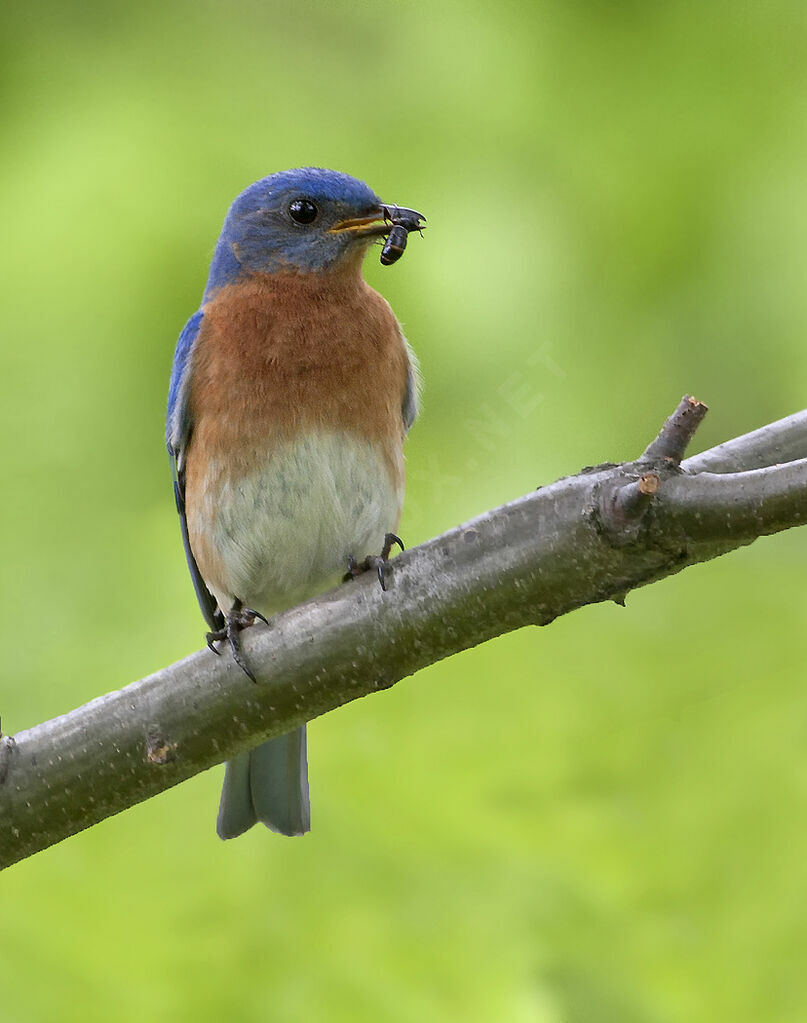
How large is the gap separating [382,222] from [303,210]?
0.37 m

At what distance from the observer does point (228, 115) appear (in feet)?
12.7

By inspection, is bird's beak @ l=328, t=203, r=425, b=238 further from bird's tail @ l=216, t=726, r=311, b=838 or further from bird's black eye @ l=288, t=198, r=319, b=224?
bird's tail @ l=216, t=726, r=311, b=838

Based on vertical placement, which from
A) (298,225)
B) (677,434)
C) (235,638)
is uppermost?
(298,225)

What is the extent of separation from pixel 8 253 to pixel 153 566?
93cm

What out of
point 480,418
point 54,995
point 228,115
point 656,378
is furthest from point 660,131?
point 54,995

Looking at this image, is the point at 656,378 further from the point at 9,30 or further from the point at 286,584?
the point at 9,30

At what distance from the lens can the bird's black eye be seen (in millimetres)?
4258

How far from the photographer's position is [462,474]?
135 inches

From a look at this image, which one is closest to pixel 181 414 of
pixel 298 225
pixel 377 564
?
pixel 298 225

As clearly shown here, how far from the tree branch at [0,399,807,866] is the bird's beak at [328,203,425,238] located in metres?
1.23

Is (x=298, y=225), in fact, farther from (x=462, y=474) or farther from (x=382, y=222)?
(x=462, y=474)

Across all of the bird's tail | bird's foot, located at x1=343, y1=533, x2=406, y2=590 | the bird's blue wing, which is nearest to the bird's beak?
the bird's blue wing

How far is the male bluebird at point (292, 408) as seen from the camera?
401cm

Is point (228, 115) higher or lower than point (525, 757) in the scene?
higher
